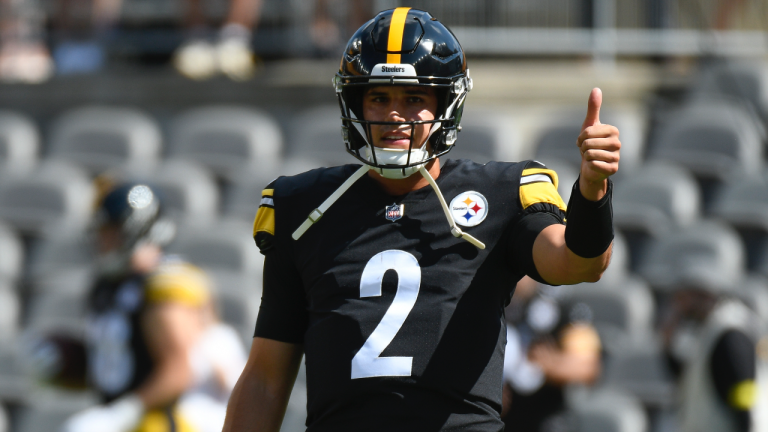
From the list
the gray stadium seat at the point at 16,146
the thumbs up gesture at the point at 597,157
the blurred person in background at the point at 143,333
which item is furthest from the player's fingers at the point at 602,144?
the gray stadium seat at the point at 16,146

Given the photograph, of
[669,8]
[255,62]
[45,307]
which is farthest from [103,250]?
[669,8]

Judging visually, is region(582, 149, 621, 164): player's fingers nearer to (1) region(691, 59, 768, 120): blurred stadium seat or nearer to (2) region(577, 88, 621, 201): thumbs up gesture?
(2) region(577, 88, 621, 201): thumbs up gesture

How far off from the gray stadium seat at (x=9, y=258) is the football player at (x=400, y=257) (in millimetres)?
5304

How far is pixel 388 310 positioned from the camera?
7.39 feet

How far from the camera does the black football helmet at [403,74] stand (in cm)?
233

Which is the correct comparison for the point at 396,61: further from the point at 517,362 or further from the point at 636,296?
the point at 636,296

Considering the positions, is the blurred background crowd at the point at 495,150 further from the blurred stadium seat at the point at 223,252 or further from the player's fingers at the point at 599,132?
the player's fingers at the point at 599,132

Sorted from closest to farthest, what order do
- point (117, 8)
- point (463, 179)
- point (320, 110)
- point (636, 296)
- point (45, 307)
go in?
point (463, 179), point (636, 296), point (45, 307), point (320, 110), point (117, 8)

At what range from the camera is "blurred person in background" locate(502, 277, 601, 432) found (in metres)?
5.23

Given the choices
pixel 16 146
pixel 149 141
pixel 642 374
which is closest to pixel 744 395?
pixel 642 374

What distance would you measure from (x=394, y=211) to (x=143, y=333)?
252cm

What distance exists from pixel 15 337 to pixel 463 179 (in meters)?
5.24

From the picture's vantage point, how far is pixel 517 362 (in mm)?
5254

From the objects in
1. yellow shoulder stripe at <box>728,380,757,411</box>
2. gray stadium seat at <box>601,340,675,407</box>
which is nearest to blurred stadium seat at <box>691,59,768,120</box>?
gray stadium seat at <box>601,340,675,407</box>
